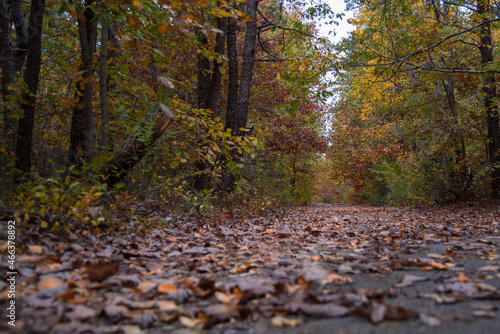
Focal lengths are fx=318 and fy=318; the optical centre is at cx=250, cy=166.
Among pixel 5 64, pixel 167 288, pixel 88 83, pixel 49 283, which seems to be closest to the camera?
pixel 49 283

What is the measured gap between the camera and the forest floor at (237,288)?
1.56 metres

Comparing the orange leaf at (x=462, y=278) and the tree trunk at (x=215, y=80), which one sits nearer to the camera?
the orange leaf at (x=462, y=278)

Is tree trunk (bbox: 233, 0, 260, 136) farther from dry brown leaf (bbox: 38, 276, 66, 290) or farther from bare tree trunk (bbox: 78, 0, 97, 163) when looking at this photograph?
dry brown leaf (bbox: 38, 276, 66, 290)

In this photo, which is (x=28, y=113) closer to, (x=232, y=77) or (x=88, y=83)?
(x=88, y=83)

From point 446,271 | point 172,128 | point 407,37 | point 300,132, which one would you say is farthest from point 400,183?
point 446,271

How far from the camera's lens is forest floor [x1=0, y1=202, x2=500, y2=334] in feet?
5.13

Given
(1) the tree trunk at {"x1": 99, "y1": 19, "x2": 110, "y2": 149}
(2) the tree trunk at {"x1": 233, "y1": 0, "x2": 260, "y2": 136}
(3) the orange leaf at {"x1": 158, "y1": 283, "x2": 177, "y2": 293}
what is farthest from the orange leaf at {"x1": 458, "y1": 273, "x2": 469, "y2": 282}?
(2) the tree trunk at {"x1": 233, "y1": 0, "x2": 260, "y2": 136}

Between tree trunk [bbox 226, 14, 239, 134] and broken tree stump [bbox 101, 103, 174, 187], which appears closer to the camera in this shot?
broken tree stump [bbox 101, 103, 174, 187]

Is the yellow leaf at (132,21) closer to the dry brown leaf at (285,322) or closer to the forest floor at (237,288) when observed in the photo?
the forest floor at (237,288)

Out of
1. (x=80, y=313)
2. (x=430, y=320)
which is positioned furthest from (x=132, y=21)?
(x=430, y=320)

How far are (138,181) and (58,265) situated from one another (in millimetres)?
3911

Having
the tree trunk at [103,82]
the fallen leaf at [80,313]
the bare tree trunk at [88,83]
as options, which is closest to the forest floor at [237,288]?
the fallen leaf at [80,313]

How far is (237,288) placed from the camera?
2055 mm

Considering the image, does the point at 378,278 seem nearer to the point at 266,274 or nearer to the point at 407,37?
the point at 266,274
